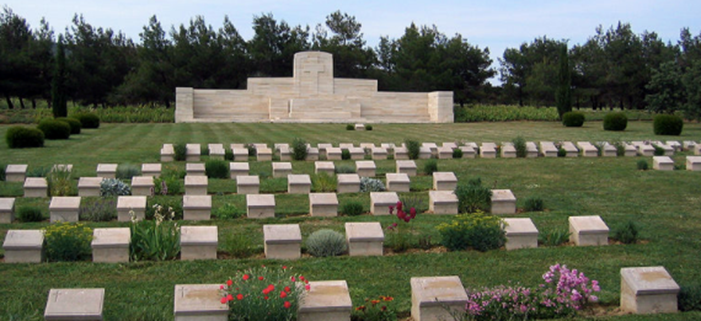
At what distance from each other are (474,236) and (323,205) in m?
2.71

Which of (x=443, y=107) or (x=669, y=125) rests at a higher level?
(x=443, y=107)

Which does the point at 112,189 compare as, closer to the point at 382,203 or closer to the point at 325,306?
the point at 382,203

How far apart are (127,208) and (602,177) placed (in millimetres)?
9776

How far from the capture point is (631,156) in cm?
1814

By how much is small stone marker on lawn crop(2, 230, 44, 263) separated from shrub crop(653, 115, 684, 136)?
23949 mm

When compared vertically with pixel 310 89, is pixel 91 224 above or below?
below

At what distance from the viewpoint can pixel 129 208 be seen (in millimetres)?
9250

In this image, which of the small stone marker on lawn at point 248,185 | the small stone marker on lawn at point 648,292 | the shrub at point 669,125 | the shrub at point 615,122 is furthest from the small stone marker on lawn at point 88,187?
the shrub at point 615,122

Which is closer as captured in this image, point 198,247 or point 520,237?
point 198,247

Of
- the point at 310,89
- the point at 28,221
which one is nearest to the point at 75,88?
the point at 310,89

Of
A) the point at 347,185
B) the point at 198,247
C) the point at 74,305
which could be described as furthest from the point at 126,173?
the point at 74,305

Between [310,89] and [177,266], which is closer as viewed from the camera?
[177,266]

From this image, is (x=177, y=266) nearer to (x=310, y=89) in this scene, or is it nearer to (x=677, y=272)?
Answer: (x=677, y=272)

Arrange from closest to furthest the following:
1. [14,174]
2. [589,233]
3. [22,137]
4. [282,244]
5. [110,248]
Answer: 1. [110,248]
2. [282,244]
3. [589,233]
4. [14,174]
5. [22,137]
